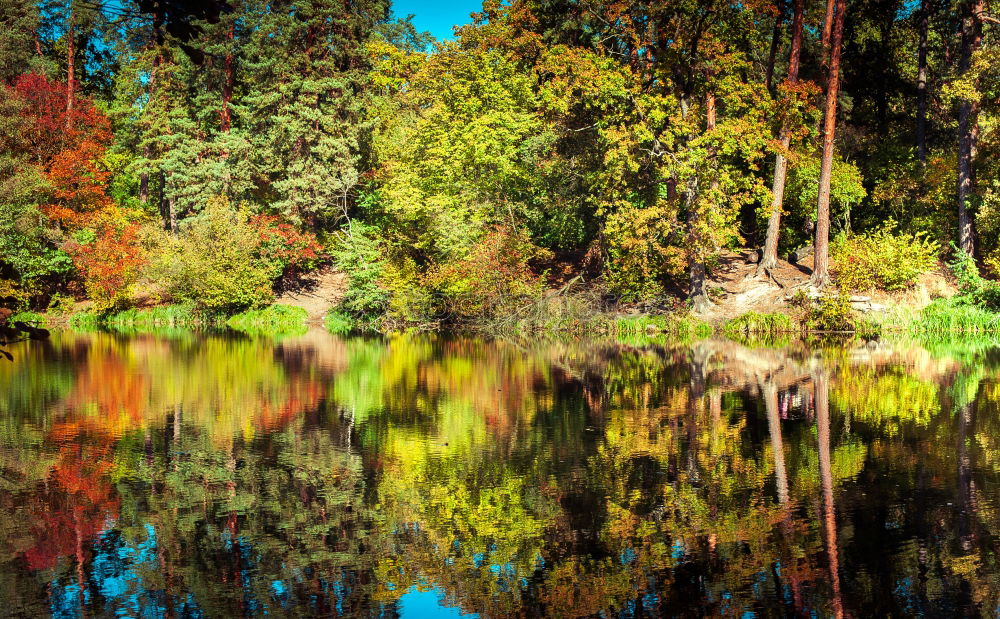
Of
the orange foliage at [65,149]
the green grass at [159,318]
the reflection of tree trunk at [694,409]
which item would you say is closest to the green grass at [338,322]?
the green grass at [159,318]

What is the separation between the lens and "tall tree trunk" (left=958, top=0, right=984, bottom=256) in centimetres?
3219

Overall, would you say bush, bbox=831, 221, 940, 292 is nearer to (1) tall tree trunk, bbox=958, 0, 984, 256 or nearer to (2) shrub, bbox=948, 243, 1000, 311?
(2) shrub, bbox=948, 243, 1000, 311

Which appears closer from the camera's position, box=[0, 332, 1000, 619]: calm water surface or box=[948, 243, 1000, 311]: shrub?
box=[0, 332, 1000, 619]: calm water surface

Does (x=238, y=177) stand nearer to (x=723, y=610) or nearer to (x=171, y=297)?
(x=171, y=297)

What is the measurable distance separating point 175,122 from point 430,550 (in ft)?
143

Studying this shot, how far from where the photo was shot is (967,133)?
3225 cm

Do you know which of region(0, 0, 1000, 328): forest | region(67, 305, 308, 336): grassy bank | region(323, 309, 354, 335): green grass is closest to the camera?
region(0, 0, 1000, 328): forest

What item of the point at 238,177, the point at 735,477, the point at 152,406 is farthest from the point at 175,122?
the point at 735,477

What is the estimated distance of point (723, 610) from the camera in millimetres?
5770

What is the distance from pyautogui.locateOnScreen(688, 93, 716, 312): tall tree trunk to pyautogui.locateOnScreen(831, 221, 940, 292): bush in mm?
4709

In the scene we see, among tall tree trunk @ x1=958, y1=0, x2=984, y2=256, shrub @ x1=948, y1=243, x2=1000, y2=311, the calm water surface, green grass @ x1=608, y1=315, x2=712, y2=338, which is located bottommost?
the calm water surface

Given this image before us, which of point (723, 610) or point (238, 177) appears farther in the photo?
point (238, 177)

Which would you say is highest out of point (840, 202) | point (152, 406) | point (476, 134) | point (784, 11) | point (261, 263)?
point (784, 11)

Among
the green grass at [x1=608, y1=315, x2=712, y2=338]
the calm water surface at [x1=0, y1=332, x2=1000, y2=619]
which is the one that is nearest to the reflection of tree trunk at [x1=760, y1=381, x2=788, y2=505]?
the calm water surface at [x1=0, y1=332, x2=1000, y2=619]
